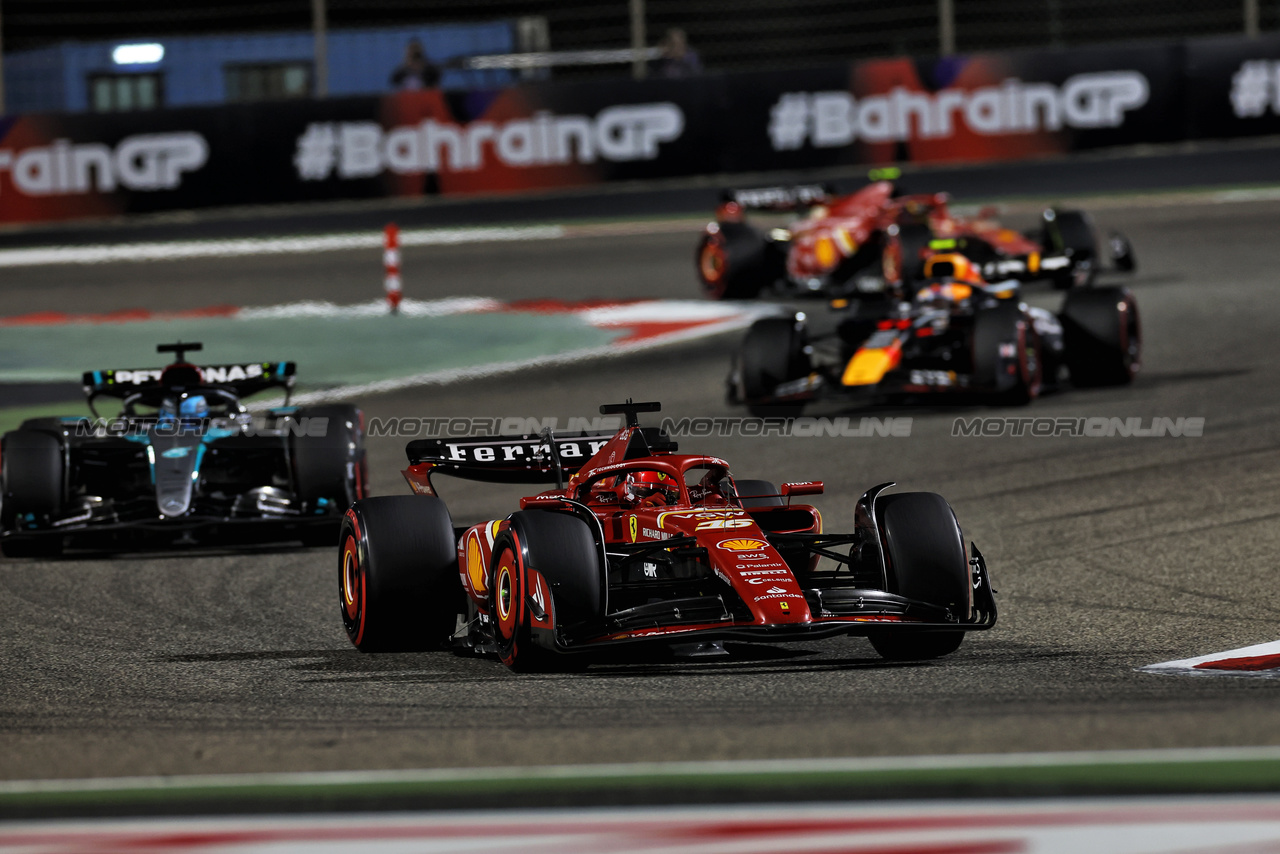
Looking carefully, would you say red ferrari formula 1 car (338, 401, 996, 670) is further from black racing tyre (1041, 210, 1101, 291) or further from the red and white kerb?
black racing tyre (1041, 210, 1101, 291)

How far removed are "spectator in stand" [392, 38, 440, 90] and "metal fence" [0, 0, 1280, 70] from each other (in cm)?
129

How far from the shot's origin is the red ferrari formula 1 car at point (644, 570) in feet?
24.5

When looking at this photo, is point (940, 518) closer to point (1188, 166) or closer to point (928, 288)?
point (928, 288)

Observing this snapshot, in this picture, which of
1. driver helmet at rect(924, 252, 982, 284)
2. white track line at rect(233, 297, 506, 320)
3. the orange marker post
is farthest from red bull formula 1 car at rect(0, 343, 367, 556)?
white track line at rect(233, 297, 506, 320)

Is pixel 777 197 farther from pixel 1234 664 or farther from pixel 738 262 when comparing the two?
pixel 1234 664

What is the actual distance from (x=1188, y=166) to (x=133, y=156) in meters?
14.5

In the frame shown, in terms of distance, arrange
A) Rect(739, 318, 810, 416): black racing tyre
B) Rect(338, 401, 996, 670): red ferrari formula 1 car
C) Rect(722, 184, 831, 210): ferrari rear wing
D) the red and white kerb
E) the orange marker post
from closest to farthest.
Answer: the red and white kerb, Rect(338, 401, 996, 670): red ferrari formula 1 car, Rect(739, 318, 810, 416): black racing tyre, Rect(722, 184, 831, 210): ferrari rear wing, the orange marker post

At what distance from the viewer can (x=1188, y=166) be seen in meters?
28.0

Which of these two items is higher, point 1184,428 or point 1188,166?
point 1188,166

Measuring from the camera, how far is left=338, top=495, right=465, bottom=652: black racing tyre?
835 cm

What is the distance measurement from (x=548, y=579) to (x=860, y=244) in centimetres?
1396

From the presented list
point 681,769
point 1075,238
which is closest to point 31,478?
point 681,769

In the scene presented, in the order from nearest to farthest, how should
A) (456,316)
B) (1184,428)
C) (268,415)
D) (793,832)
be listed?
(793,832) < (268,415) < (1184,428) < (456,316)

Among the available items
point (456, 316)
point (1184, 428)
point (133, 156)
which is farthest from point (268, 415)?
point (133, 156)
